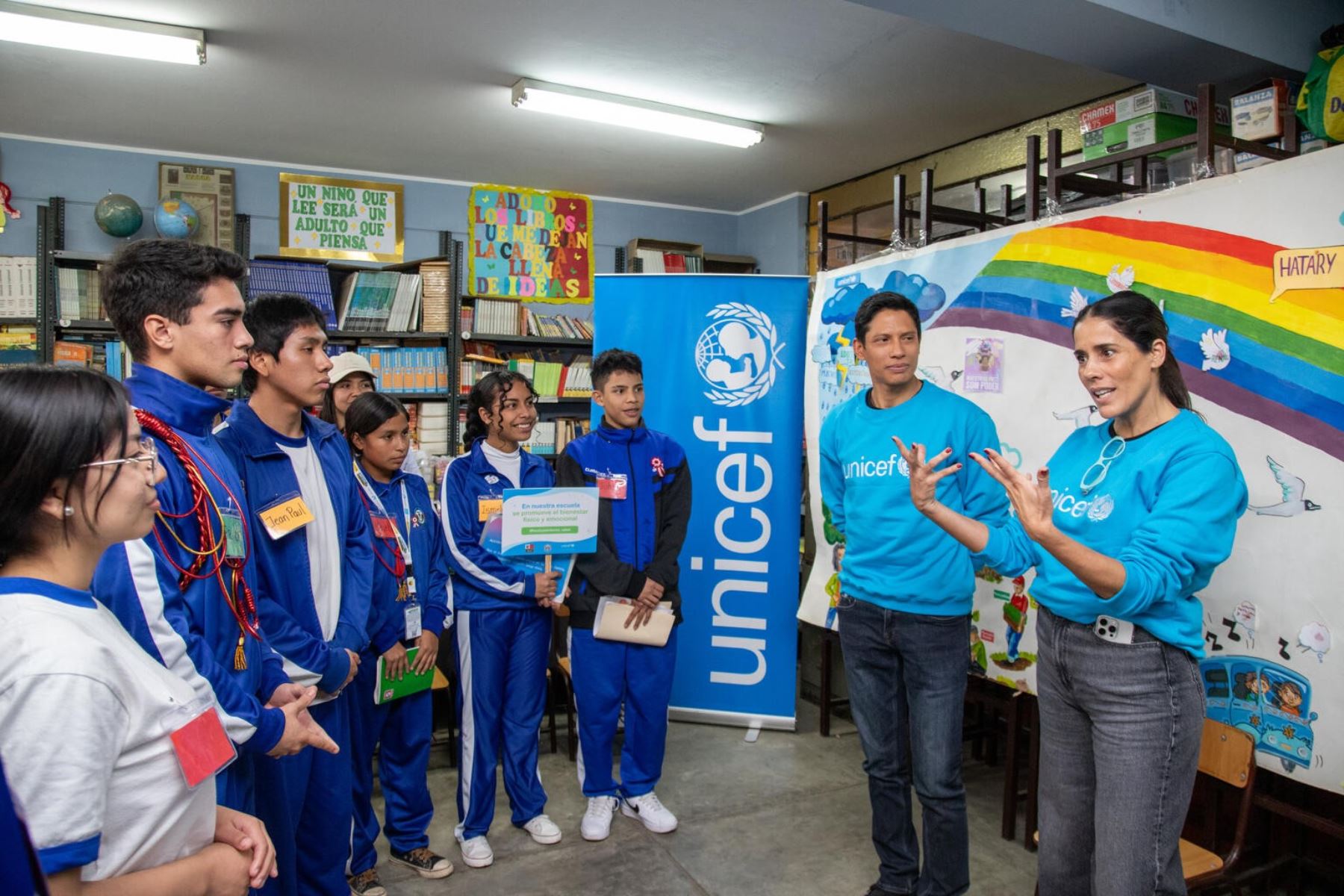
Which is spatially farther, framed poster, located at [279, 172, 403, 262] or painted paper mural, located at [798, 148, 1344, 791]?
framed poster, located at [279, 172, 403, 262]

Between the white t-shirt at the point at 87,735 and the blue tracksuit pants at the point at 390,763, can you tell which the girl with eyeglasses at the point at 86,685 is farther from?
the blue tracksuit pants at the point at 390,763

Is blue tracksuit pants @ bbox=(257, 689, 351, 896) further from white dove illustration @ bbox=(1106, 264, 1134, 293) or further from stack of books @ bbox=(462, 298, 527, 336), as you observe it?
stack of books @ bbox=(462, 298, 527, 336)

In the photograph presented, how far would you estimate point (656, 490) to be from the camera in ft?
10.0

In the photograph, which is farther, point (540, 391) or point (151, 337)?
point (540, 391)

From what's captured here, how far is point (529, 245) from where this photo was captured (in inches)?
281

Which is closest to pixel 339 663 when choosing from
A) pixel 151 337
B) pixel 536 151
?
pixel 151 337

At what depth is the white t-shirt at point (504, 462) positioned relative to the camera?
2.89 meters

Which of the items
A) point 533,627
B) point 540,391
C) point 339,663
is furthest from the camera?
point 540,391

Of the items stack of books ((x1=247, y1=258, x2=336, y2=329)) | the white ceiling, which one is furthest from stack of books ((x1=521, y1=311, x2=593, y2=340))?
stack of books ((x1=247, y1=258, x2=336, y2=329))

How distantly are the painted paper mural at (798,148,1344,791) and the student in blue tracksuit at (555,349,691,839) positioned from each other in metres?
1.24

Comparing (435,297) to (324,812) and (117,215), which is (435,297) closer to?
(117,215)

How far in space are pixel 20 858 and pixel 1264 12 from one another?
4.75m

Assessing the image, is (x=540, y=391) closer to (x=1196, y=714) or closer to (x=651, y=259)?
(x=651, y=259)

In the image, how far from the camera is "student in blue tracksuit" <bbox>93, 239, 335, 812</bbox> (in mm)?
1406
